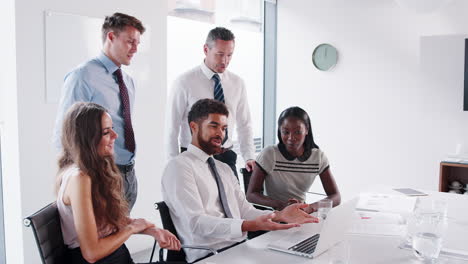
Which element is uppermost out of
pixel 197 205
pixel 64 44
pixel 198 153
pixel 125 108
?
pixel 64 44

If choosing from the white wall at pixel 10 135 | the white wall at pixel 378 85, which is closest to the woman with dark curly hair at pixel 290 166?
the white wall at pixel 10 135

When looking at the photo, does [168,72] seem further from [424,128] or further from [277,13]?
[424,128]

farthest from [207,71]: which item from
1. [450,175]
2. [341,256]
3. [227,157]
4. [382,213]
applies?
[450,175]

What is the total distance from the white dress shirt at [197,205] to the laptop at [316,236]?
0.86ft

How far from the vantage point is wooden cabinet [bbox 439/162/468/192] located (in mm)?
4531

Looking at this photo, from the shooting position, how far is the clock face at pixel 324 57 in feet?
18.2

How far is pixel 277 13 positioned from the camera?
602 centimetres

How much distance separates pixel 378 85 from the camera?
207 inches

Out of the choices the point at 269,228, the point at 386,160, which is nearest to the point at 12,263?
the point at 269,228

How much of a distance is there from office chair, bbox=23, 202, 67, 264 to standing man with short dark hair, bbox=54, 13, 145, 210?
2.78ft

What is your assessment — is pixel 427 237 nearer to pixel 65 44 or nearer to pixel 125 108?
pixel 125 108

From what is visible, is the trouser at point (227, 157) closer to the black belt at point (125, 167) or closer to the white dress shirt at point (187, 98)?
A: the white dress shirt at point (187, 98)

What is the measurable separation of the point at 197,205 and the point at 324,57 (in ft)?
12.6

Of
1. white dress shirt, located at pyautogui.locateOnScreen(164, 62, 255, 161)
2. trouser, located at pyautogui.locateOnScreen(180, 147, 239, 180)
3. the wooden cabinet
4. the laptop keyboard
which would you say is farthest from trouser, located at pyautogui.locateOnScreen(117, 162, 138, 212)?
the wooden cabinet
